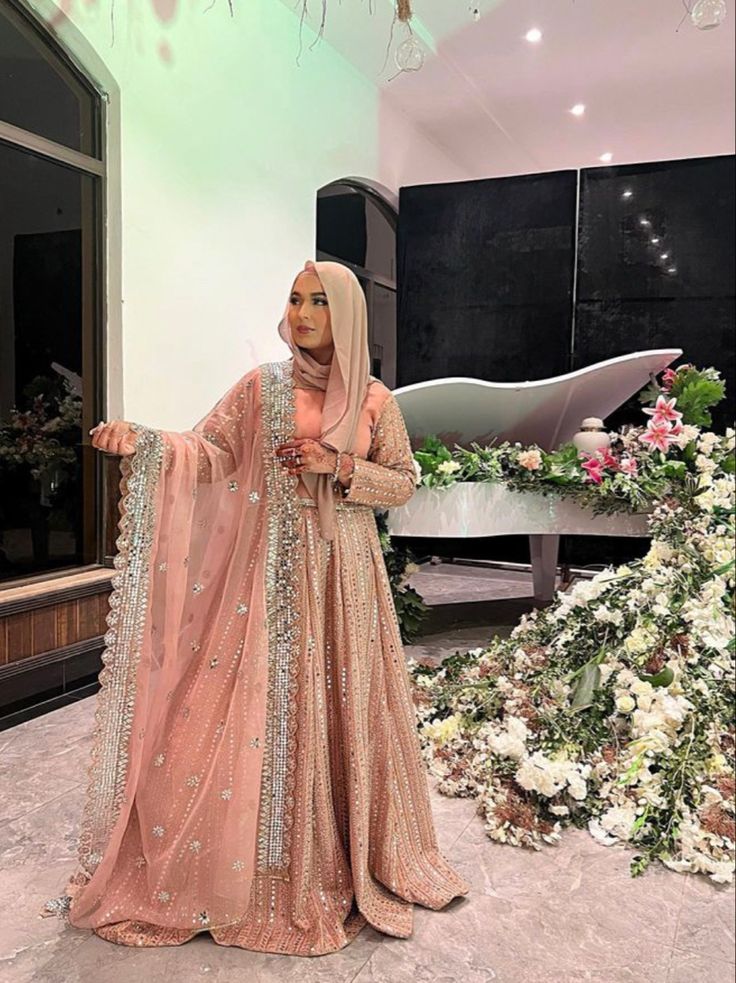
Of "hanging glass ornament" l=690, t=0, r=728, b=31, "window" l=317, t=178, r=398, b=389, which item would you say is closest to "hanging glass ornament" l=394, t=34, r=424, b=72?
"hanging glass ornament" l=690, t=0, r=728, b=31

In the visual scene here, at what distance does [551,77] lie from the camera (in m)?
3.12

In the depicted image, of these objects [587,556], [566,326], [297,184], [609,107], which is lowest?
[587,556]

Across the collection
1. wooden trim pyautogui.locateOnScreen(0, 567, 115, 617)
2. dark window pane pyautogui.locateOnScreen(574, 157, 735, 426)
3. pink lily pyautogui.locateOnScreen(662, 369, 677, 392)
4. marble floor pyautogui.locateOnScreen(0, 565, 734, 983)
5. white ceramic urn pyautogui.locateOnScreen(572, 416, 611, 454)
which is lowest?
marble floor pyautogui.locateOnScreen(0, 565, 734, 983)

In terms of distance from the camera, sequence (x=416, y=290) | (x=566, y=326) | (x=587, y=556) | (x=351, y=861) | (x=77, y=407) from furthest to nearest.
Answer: (x=416, y=290), (x=566, y=326), (x=587, y=556), (x=77, y=407), (x=351, y=861)

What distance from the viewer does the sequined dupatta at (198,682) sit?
136 centimetres

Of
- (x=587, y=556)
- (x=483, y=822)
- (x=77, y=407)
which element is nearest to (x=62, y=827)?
(x=483, y=822)

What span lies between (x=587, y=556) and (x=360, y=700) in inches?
102

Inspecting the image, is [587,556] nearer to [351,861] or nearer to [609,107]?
[609,107]

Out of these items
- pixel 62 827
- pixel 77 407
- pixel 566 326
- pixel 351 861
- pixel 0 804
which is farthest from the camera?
pixel 566 326

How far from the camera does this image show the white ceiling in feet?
7.81

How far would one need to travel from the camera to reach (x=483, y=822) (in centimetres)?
184

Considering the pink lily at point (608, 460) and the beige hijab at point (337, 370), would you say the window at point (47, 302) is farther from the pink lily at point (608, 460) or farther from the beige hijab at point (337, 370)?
the pink lily at point (608, 460)

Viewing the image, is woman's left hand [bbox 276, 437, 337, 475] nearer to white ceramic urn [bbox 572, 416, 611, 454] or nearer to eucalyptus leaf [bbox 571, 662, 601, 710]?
eucalyptus leaf [bbox 571, 662, 601, 710]

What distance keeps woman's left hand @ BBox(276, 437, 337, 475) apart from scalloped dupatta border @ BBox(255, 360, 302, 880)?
0.05 meters
